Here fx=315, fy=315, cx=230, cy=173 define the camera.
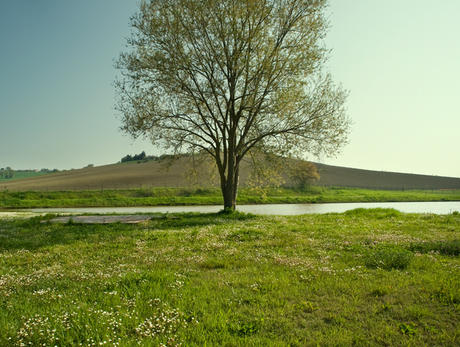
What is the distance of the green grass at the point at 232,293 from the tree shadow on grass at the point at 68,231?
1.20 meters

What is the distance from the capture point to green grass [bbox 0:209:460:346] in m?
5.61

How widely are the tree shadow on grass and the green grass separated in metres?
1.20

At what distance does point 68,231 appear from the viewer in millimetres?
18844

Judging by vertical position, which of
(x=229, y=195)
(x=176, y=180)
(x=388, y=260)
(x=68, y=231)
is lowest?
(x=68, y=231)

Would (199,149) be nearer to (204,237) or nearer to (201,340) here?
(204,237)

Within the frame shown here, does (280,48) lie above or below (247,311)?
above

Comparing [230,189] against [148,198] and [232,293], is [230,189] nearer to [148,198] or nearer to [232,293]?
[232,293]

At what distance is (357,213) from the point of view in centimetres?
2778

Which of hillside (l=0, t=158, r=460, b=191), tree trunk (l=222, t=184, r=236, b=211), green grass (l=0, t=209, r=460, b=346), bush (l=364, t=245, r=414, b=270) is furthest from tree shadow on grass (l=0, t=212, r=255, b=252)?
hillside (l=0, t=158, r=460, b=191)

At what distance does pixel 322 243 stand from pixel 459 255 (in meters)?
4.88

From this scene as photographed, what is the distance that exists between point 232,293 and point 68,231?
1486cm

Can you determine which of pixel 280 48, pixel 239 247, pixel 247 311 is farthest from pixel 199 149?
pixel 247 311

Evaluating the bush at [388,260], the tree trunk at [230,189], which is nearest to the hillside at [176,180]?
the tree trunk at [230,189]

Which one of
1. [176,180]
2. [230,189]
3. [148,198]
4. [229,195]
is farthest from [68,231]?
[176,180]
